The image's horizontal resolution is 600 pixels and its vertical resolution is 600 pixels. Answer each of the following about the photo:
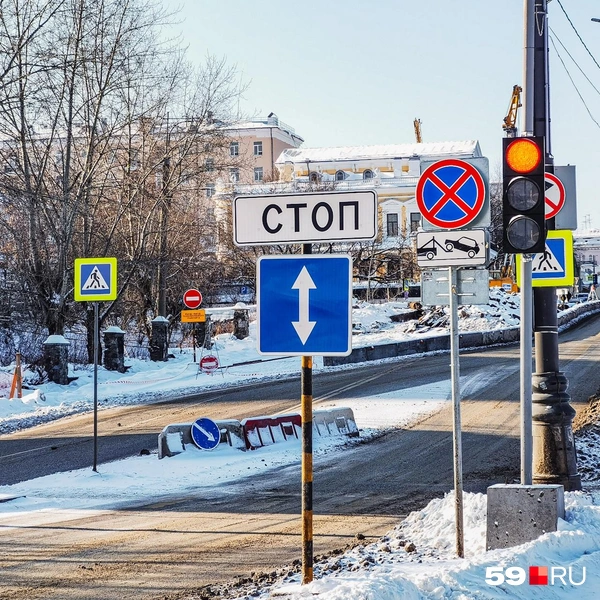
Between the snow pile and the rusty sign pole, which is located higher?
the rusty sign pole

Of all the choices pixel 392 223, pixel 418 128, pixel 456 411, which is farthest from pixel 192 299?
pixel 418 128

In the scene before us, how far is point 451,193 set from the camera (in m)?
7.73

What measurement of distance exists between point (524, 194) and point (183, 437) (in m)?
9.05

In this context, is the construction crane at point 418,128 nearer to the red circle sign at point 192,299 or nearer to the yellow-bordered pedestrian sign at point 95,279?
the red circle sign at point 192,299

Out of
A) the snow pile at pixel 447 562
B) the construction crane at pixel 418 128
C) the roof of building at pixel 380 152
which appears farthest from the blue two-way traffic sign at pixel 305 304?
the construction crane at pixel 418 128

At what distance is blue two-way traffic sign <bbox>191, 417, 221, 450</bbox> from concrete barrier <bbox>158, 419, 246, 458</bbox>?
→ 16 cm

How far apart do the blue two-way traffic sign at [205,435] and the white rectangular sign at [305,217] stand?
32.0 ft

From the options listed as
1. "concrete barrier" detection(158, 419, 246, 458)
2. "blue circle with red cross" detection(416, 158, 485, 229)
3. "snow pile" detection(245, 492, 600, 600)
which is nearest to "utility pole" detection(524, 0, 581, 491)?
"snow pile" detection(245, 492, 600, 600)

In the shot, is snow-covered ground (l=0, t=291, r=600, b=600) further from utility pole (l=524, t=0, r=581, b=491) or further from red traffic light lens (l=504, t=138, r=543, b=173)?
red traffic light lens (l=504, t=138, r=543, b=173)

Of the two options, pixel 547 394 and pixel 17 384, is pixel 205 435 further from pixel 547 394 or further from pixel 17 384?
pixel 17 384

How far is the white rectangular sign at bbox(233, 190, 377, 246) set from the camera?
567 cm

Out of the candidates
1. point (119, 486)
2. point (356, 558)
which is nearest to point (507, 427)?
point (119, 486)

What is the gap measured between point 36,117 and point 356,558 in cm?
2493

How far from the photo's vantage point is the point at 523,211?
771cm
